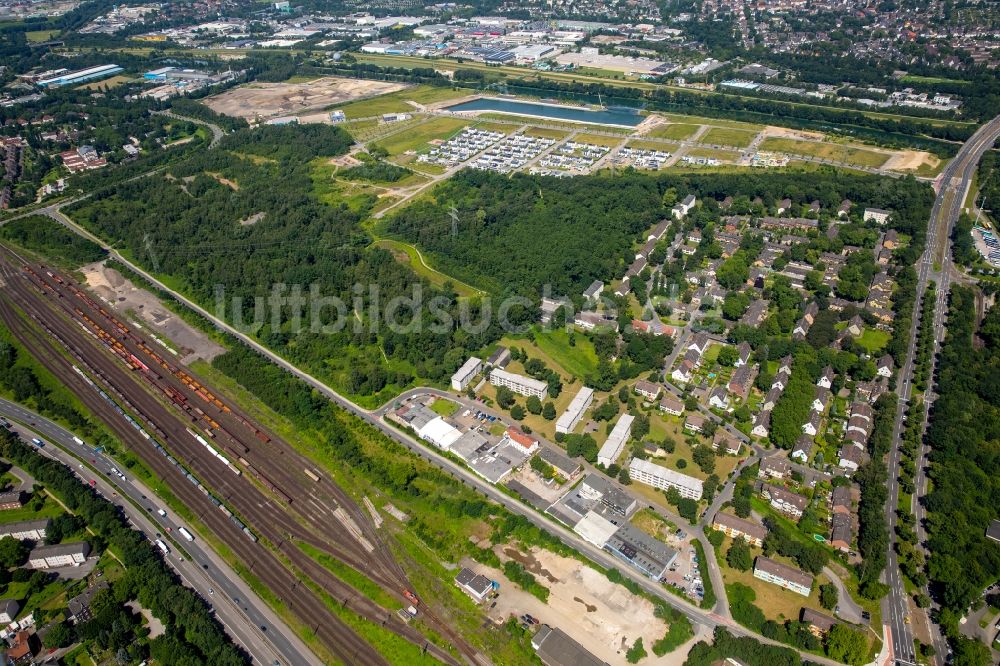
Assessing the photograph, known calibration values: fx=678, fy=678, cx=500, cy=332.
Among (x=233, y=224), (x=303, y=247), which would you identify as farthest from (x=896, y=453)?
(x=233, y=224)

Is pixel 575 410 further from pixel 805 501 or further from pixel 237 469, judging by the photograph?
pixel 237 469

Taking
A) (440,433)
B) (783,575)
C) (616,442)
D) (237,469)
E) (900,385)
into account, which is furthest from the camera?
(900,385)

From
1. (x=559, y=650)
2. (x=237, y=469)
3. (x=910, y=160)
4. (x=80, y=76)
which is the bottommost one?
A: (x=237, y=469)

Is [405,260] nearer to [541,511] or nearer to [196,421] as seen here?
[196,421]

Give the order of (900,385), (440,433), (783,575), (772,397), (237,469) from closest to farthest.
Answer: (783,575) < (237,469) < (440,433) < (772,397) < (900,385)

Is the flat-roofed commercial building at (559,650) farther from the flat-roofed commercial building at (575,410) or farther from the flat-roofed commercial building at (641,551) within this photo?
the flat-roofed commercial building at (575,410)

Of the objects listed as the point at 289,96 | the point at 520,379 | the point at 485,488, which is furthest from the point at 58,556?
the point at 289,96
